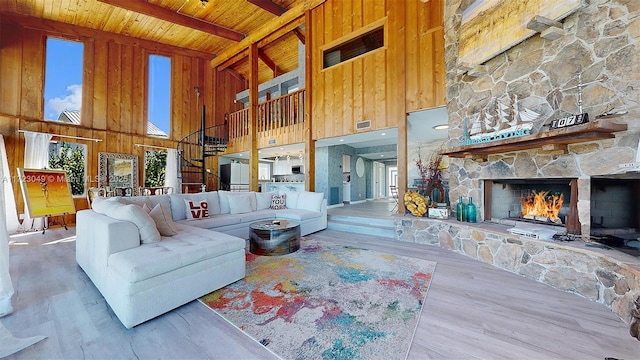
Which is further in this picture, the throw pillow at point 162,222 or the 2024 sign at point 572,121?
the throw pillow at point 162,222

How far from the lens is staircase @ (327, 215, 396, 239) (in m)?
4.45

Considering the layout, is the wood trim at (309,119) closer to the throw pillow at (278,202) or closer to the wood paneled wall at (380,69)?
the wood paneled wall at (380,69)

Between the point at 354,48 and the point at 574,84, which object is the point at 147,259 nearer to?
the point at 574,84

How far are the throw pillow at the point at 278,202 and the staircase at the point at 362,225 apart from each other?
107 cm

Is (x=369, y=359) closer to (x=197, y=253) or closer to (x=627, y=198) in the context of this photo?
(x=197, y=253)

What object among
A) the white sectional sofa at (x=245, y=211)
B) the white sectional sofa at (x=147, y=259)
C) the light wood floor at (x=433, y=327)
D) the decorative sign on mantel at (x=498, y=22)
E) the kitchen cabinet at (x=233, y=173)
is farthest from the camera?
the kitchen cabinet at (x=233, y=173)

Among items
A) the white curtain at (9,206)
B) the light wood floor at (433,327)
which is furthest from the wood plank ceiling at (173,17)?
the light wood floor at (433,327)

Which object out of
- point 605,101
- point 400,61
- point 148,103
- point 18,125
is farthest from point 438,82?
point 18,125

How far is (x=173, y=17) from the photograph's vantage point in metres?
6.39

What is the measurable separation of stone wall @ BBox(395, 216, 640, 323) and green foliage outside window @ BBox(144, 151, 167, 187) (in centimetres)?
833

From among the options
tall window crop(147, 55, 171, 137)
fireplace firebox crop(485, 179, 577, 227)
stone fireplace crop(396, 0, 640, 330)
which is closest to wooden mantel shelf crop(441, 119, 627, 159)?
stone fireplace crop(396, 0, 640, 330)

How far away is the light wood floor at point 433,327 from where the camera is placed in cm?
149

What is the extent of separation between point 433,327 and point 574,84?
9.33ft

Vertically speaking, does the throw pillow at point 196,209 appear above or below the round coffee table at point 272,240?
above
